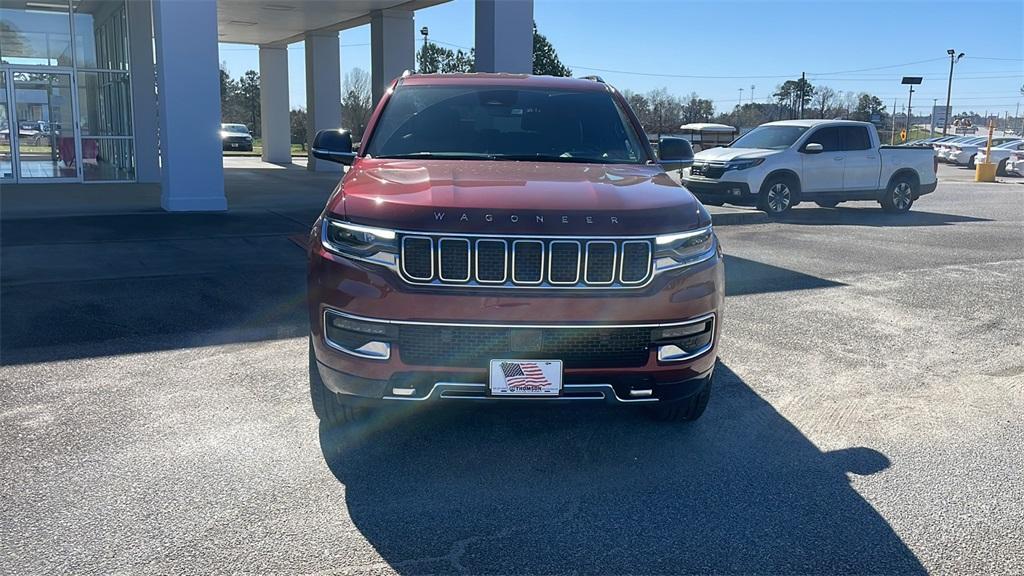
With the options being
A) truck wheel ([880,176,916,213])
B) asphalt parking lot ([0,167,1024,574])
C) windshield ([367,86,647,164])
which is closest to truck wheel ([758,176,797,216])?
truck wheel ([880,176,916,213])

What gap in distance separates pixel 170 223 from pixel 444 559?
Answer: 404 inches

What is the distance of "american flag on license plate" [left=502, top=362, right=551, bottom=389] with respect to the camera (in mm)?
3723

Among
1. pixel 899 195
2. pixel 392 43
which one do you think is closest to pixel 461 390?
pixel 899 195

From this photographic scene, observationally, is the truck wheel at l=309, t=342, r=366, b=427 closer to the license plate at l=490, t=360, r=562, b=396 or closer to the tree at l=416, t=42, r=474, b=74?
the license plate at l=490, t=360, r=562, b=396

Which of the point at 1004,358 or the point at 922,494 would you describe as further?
the point at 1004,358

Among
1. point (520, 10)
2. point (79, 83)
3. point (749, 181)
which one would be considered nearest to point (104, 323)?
point (520, 10)

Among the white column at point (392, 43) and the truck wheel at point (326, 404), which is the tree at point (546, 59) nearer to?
the white column at point (392, 43)

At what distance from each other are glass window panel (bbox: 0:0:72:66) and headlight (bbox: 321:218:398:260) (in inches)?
750

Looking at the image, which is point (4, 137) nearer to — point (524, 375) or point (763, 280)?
point (763, 280)

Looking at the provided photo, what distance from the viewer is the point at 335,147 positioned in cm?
553

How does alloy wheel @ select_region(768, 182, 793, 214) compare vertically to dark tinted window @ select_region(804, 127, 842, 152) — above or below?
below

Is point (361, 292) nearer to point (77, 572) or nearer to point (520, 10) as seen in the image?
point (77, 572)

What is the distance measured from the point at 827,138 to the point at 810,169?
77 cm

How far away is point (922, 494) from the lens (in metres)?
3.87
